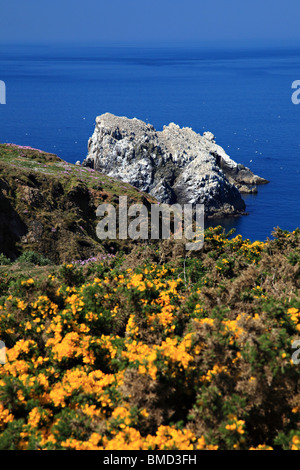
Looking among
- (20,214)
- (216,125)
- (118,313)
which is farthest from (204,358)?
(216,125)

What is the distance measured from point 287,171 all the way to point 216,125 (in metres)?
51.7

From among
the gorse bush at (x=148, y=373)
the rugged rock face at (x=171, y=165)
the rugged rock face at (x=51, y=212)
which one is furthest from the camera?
the rugged rock face at (x=171, y=165)

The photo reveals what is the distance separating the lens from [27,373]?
923cm

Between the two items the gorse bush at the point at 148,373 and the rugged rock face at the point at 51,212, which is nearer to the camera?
the gorse bush at the point at 148,373

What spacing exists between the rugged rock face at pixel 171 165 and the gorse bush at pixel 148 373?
81.3m

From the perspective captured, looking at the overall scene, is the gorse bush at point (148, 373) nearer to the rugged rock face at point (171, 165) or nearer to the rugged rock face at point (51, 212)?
the rugged rock face at point (51, 212)

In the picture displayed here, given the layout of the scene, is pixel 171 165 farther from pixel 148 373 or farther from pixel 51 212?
pixel 148 373

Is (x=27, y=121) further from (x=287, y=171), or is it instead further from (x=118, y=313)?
(x=118, y=313)

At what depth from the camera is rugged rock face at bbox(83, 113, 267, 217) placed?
304ft

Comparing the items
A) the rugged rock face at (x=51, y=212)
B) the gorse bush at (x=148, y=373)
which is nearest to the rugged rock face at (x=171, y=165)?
the rugged rock face at (x=51, y=212)

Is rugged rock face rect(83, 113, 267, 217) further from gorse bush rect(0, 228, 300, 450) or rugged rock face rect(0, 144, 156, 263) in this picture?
gorse bush rect(0, 228, 300, 450)

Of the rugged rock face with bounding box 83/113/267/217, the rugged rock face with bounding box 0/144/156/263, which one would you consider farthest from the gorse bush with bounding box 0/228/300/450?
the rugged rock face with bounding box 83/113/267/217

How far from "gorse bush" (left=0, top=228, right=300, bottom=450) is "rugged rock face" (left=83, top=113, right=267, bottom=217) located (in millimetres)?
81273

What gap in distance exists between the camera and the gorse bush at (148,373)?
23.7 feet
